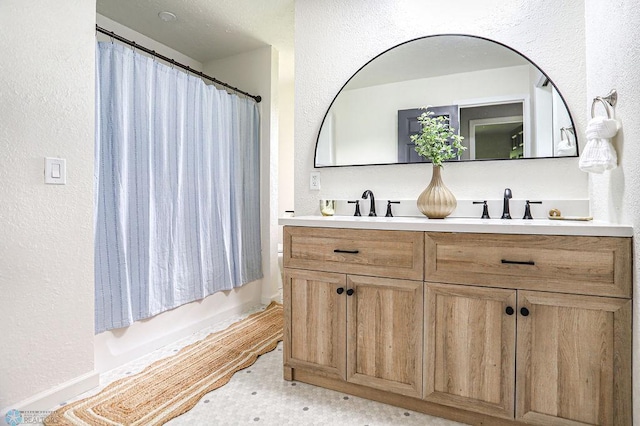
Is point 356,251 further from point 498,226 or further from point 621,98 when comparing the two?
point 621,98

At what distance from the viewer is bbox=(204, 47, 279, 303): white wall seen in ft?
10.2

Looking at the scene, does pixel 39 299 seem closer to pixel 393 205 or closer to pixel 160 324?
pixel 160 324

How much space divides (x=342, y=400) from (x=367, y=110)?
1.63 meters

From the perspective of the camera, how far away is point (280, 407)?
5.05 ft

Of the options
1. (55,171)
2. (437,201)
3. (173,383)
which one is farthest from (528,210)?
(55,171)

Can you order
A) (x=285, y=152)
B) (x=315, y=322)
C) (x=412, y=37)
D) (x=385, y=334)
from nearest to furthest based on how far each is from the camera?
(x=385, y=334) < (x=315, y=322) < (x=412, y=37) < (x=285, y=152)

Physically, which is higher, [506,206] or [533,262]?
[506,206]

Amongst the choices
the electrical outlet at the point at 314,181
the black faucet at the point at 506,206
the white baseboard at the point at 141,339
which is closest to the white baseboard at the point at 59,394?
the white baseboard at the point at 141,339

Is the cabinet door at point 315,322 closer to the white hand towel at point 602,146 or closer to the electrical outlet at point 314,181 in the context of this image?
the electrical outlet at point 314,181

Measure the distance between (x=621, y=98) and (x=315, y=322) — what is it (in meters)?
1.56

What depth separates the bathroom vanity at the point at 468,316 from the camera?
1.18 m

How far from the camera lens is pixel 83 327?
5.50 feet


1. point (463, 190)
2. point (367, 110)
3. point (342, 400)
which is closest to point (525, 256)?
point (463, 190)

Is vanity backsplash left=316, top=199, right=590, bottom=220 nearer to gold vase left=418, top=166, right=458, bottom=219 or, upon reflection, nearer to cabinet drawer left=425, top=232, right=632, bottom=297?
gold vase left=418, top=166, right=458, bottom=219
